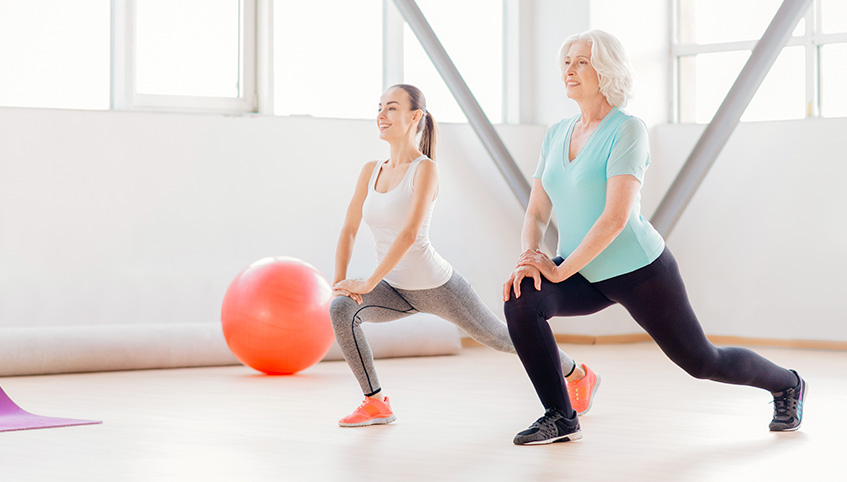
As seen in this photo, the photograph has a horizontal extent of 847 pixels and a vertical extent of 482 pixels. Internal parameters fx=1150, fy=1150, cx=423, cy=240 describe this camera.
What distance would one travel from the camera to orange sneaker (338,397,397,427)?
3.62 m

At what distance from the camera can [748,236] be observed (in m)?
6.88

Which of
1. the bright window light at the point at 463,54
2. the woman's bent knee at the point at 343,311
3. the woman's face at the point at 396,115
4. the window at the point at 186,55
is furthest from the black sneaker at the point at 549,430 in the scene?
the bright window light at the point at 463,54

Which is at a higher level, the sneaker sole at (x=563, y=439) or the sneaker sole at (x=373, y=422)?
the sneaker sole at (x=563, y=439)

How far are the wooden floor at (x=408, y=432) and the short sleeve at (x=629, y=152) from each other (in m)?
0.76

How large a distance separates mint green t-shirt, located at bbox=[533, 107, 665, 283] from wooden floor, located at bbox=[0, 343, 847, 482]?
20.3 inches

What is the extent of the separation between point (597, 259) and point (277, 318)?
7.45ft

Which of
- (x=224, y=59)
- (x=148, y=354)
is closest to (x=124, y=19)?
(x=224, y=59)

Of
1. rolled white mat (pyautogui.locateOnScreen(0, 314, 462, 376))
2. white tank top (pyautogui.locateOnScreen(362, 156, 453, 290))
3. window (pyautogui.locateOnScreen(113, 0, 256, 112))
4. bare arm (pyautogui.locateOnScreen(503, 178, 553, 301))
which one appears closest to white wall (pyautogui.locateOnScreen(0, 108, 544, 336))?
window (pyautogui.locateOnScreen(113, 0, 256, 112))

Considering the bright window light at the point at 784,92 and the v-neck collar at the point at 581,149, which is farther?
the bright window light at the point at 784,92

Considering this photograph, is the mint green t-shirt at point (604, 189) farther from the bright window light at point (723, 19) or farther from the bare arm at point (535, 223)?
the bright window light at point (723, 19)

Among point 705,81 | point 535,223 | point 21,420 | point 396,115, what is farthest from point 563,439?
point 705,81

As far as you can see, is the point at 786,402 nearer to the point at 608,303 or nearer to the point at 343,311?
the point at 608,303

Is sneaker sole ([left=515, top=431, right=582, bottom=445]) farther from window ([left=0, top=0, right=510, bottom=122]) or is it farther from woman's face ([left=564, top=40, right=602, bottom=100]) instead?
window ([left=0, top=0, right=510, bottom=122])

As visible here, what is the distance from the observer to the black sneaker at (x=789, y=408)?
136 inches
